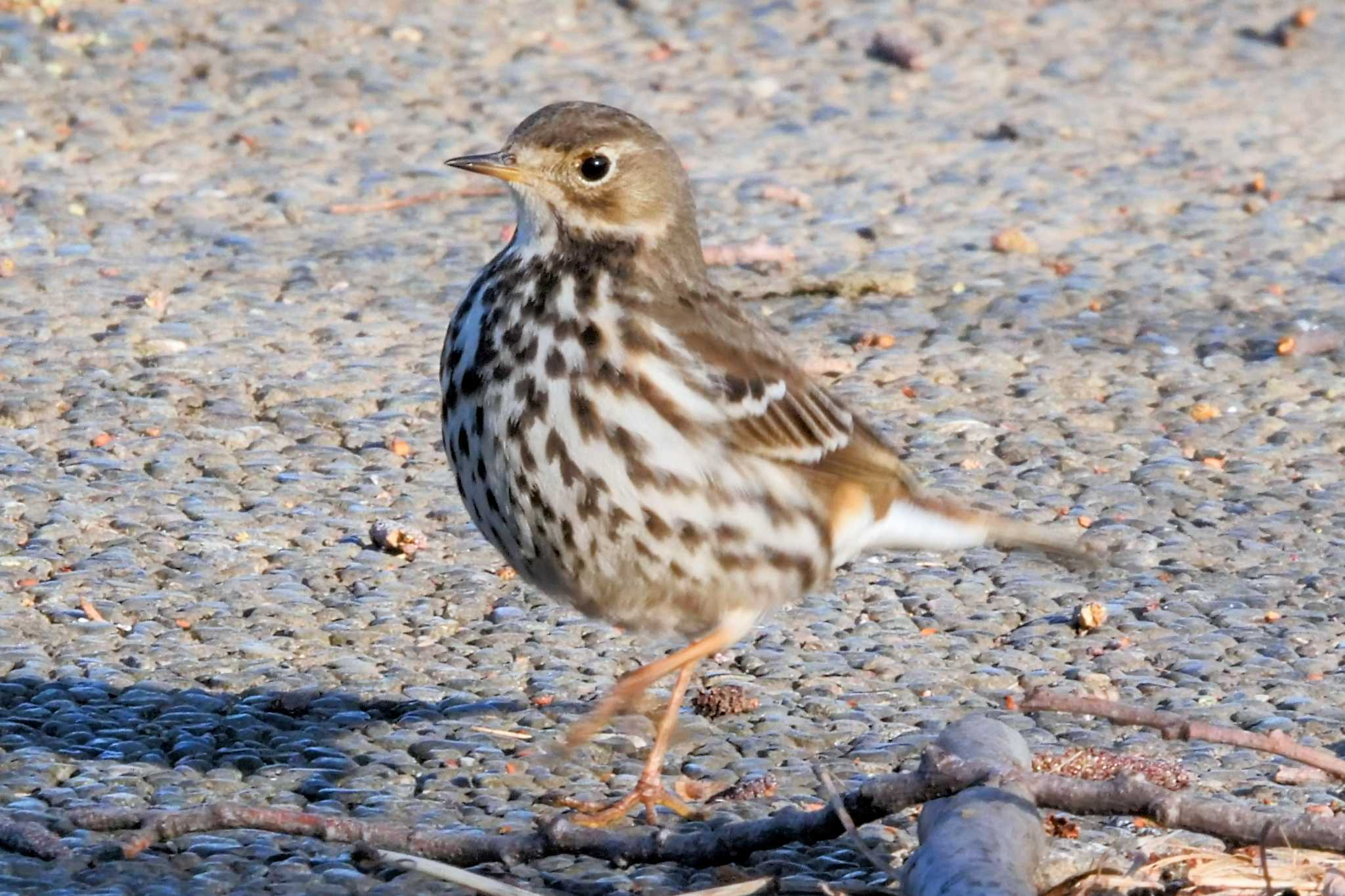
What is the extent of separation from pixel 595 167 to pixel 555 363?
679 mm

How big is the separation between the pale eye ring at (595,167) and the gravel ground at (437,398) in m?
1.03

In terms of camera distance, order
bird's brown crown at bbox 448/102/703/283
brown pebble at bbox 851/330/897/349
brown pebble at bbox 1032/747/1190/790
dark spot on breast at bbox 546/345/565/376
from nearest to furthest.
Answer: brown pebble at bbox 1032/747/1190/790
dark spot on breast at bbox 546/345/565/376
bird's brown crown at bbox 448/102/703/283
brown pebble at bbox 851/330/897/349

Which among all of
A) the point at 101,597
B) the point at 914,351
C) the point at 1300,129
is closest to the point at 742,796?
the point at 101,597

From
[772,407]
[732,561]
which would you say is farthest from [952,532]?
[732,561]

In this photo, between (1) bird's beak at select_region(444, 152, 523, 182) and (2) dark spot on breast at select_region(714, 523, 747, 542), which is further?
(1) bird's beak at select_region(444, 152, 523, 182)

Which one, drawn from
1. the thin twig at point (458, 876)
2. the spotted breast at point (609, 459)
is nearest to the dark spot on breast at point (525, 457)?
the spotted breast at point (609, 459)

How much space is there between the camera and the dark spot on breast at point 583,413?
13.9 ft

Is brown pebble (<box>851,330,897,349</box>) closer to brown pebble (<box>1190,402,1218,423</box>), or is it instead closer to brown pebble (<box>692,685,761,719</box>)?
brown pebble (<box>1190,402,1218,423</box>)

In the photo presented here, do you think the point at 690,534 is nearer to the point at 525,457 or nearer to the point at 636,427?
the point at 636,427

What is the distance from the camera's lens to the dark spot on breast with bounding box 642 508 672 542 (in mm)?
4258

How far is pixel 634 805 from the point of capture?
411cm

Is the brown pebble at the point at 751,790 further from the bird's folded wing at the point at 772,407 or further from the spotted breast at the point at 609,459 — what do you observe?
the bird's folded wing at the point at 772,407

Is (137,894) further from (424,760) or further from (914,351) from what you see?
(914,351)

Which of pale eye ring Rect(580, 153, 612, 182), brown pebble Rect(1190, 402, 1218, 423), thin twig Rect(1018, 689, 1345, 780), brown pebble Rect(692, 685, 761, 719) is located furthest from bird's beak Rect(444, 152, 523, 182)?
brown pebble Rect(1190, 402, 1218, 423)
